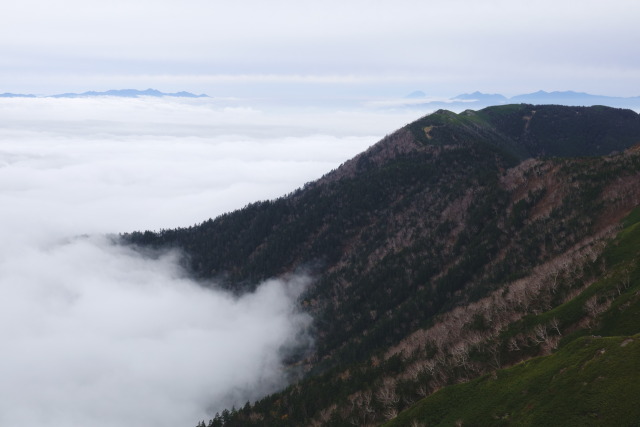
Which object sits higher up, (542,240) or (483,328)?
(542,240)

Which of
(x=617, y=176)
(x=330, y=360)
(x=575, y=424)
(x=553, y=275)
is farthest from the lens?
(x=330, y=360)

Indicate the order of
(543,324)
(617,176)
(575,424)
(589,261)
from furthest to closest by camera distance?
(617,176) → (589,261) → (543,324) → (575,424)

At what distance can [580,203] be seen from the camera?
158875mm

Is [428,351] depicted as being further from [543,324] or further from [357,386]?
[543,324]

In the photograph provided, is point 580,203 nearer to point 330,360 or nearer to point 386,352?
point 386,352

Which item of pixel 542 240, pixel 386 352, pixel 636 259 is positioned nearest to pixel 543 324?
pixel 636 259

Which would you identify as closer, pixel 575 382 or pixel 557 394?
pixel 575 382

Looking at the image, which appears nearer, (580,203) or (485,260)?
(580,203)

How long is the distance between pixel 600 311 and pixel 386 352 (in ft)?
304

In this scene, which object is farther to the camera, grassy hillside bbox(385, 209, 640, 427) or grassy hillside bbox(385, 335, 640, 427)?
grassy hillside bbox(385, 209, 640, 427)

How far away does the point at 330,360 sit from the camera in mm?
181750

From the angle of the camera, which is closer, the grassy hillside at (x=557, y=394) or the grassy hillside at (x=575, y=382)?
the grassy hillside at (x=557, y=394)

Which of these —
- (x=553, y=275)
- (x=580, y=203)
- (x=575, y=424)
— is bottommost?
(x=575, y=424)

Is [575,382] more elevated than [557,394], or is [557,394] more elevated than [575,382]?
[575,382]
